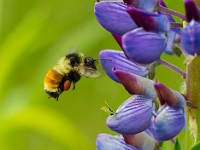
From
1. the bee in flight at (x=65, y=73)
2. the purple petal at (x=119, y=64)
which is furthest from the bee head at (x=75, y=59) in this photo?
the purple petal at (x=119, y=64)

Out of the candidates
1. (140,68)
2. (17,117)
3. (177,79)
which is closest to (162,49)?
(140,68)

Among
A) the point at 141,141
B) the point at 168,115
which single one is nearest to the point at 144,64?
the point at 168,115

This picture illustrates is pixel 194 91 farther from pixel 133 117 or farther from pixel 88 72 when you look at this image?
pixel 88 72

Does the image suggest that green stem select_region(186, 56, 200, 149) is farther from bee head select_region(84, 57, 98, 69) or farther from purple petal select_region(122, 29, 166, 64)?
bee head select_region(84, 57, 98, 69)

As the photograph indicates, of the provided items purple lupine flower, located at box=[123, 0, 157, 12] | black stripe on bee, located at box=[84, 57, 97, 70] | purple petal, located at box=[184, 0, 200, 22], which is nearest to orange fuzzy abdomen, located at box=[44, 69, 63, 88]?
black stripe on bee, located at box=[84, 57, 97, 70]

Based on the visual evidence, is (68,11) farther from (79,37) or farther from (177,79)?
(79,37)
